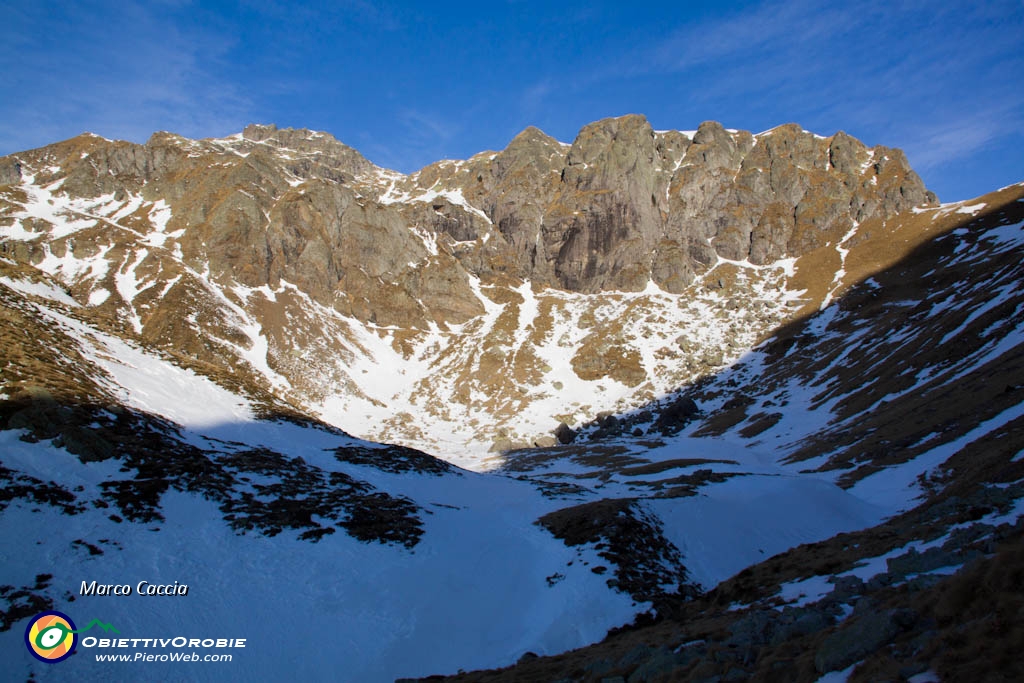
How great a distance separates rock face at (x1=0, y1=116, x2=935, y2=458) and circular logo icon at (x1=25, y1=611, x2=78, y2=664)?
238ft

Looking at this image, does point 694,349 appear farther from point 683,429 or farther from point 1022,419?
point 1022,419

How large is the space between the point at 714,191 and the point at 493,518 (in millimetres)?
155034

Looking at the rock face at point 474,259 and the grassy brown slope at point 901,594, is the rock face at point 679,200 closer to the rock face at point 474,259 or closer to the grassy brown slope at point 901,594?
the rock face at point 474,259

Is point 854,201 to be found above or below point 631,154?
below

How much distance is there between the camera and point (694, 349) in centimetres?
11012

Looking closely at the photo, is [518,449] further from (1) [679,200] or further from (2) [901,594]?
(1) [679,200]

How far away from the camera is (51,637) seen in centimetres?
1250

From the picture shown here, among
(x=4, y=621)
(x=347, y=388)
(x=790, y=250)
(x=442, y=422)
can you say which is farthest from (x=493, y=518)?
(x=790, y=250)

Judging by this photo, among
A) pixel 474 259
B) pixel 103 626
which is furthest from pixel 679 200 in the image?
pixel 103 626

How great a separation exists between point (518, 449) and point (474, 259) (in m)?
88.0
